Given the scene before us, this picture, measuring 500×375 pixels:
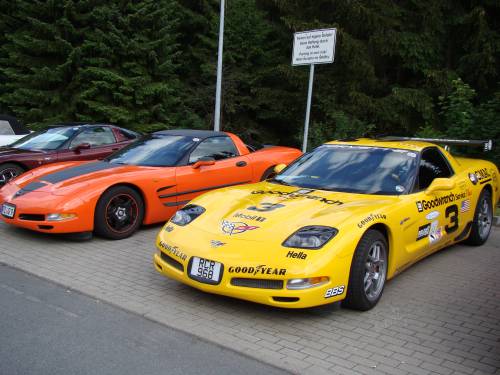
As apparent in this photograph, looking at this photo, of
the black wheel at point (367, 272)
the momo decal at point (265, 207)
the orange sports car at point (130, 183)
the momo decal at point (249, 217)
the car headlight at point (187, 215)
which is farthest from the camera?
the orange sports car at point (130, 183)

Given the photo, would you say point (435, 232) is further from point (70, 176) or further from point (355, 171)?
point (70, 176)

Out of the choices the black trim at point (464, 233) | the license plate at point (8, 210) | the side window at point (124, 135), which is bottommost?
the license plate at point (8, 210)

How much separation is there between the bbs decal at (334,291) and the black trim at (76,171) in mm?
3841

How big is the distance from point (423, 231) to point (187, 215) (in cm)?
233

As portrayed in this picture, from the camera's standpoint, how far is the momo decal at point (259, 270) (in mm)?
3873

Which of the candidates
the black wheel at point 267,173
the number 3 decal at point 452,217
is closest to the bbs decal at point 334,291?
the number 3 decal at point 452,217

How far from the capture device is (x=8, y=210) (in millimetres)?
6156

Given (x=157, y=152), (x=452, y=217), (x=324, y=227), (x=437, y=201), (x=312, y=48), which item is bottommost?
(x=452, y=217)

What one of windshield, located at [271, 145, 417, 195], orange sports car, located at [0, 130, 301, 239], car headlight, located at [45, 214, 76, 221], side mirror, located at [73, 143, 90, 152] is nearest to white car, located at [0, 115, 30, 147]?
side mirror, located at [73, 143, 90, 152]

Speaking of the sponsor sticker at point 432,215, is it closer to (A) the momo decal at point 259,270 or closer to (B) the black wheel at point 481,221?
(B) the black wheel at point 481,221

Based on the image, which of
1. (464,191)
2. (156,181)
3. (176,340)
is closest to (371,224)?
(176,340)

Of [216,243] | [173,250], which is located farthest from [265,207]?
[173,250]

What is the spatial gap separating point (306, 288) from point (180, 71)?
19.5 meters

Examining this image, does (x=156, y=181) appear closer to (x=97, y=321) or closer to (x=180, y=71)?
(x=97, y=321)
